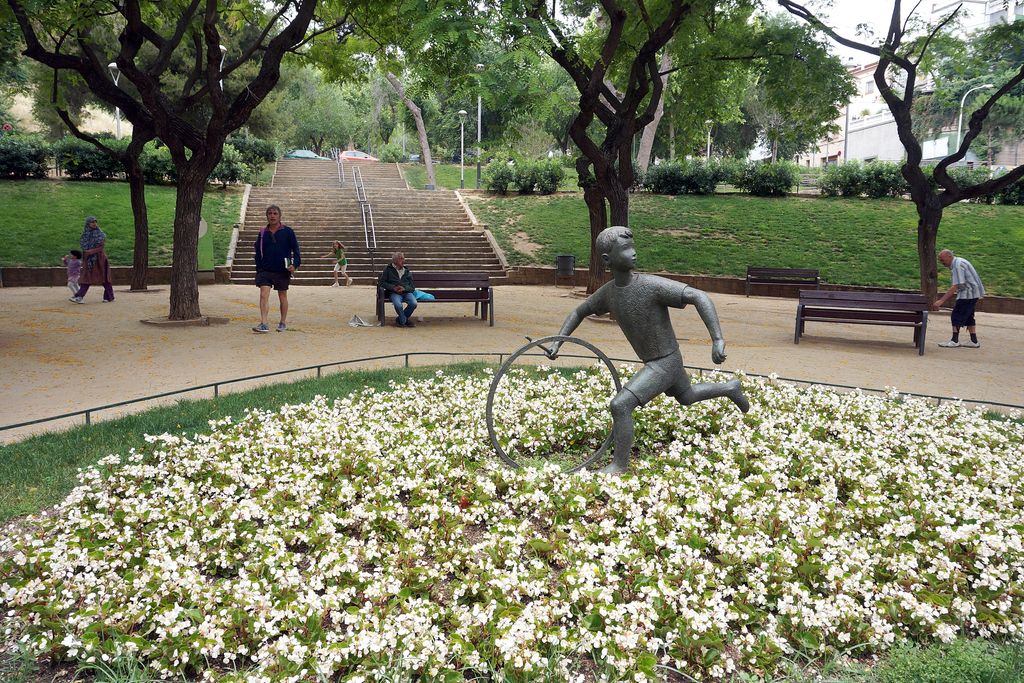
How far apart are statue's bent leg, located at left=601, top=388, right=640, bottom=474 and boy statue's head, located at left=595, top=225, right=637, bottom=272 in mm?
873

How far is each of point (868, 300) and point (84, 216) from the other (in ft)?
69.6

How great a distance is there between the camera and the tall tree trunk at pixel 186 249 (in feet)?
39.0

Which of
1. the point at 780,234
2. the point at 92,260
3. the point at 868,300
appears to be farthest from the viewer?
the point at 780,234

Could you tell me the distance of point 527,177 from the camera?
29.0m

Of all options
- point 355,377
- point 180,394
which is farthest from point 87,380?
point 355,377

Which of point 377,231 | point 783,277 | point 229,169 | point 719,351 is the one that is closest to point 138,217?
point 377,231

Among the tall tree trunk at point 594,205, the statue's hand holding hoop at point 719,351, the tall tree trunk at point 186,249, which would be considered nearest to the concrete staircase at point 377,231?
the tall tree trunk at point 594,205

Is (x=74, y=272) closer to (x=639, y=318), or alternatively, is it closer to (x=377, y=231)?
(x=377, y=231)

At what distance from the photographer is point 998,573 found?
12.1ft

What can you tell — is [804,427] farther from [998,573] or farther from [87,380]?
[87,380]

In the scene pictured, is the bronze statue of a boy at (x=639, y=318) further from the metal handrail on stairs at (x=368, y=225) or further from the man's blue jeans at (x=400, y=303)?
the metal handrail on stairs at (x=368, y=225)

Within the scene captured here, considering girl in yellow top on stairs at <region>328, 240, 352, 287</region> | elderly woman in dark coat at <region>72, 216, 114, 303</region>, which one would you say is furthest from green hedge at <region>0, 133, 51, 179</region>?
elderly woman in dark coat at <region>72, 216, 114, 303</region>

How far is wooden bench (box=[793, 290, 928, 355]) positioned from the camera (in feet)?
36.5

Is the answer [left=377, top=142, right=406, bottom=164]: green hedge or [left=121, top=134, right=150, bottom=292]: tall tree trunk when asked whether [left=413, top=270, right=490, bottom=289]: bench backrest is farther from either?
[left=377, top=142, right=406, bottom=164]: green hedge
